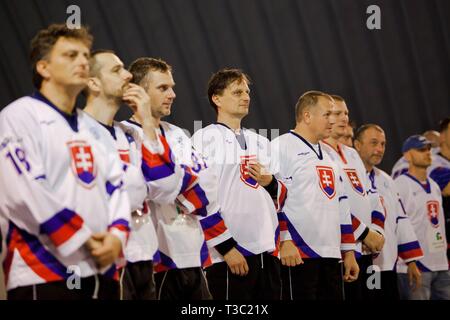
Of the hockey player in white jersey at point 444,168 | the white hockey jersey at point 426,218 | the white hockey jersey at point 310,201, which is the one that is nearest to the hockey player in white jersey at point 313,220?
the white hockey jersey at point 310,201

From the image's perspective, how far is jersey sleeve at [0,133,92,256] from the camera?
2.27m

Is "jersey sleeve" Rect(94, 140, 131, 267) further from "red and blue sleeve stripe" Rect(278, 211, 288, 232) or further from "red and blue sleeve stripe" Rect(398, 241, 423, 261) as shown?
"red and blue sleeve stripe" Rect(398, 241, 423, 261)

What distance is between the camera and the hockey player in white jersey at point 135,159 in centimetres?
272

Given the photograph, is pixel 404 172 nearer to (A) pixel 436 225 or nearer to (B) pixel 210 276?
(A) pixel 436 225

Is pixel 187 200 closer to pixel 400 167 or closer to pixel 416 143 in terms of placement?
pixel 416 143

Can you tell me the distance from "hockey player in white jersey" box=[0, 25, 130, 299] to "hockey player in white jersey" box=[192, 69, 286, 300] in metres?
→ 0.99

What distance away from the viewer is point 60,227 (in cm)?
227

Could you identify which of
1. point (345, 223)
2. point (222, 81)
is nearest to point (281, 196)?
point (345, 223)

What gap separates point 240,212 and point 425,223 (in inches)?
82.9

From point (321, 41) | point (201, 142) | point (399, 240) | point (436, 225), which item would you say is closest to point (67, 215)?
point (201, 142)

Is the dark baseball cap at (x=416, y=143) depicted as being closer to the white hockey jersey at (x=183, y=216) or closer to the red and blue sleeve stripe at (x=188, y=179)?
the white hockey jersey at (x=183, y=216)

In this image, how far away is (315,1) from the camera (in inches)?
233

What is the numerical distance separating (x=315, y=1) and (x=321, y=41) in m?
0.31

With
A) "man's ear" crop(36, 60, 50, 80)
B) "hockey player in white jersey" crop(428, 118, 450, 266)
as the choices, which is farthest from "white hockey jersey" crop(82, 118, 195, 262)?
"hockey player in white jersey" crop(428, 118, 450, 266)
